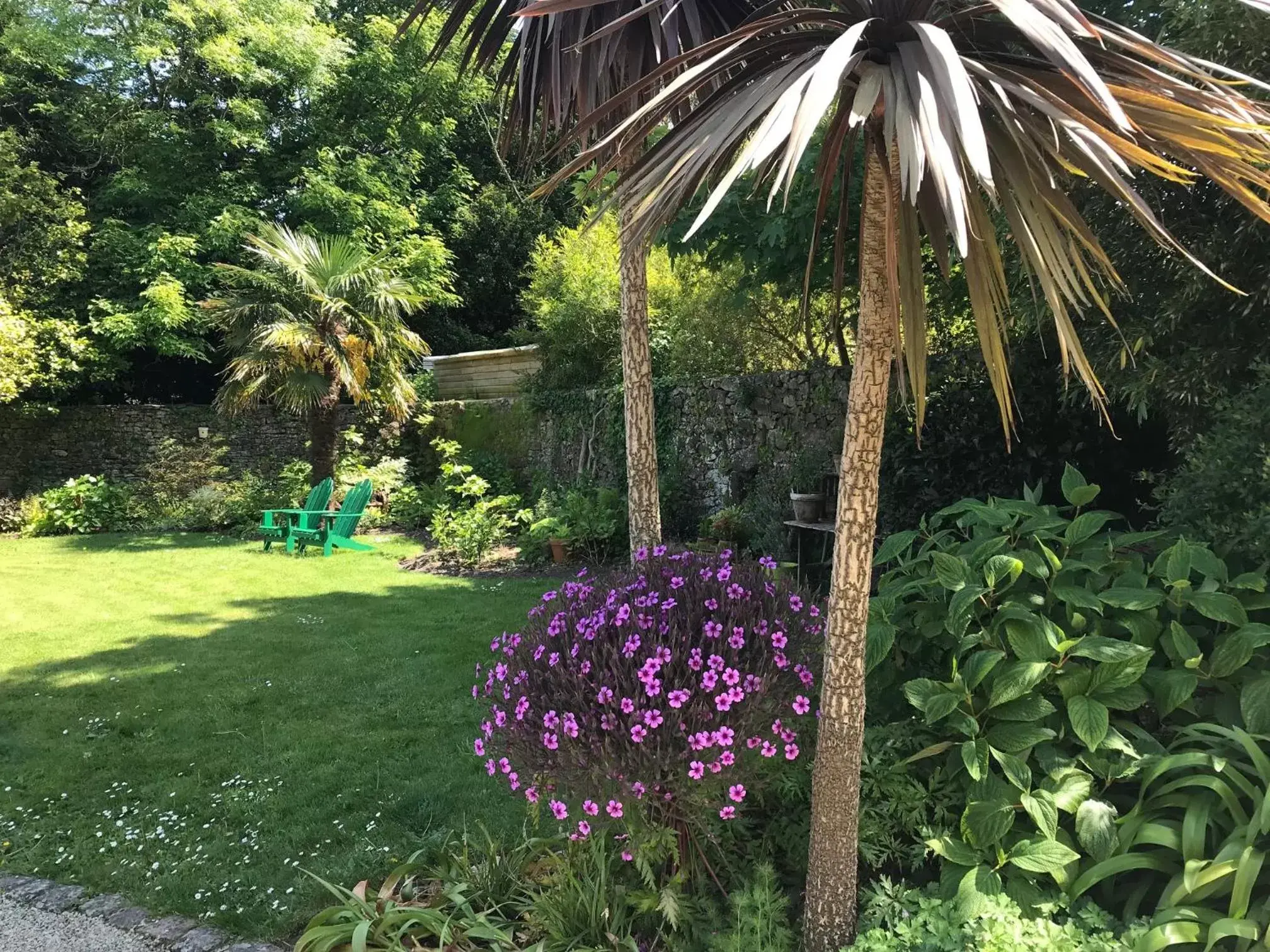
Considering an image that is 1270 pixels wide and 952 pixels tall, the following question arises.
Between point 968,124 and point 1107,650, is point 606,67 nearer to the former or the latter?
point 968,124

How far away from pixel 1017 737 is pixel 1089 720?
0.17m

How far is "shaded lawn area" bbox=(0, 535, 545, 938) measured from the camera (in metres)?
2.77

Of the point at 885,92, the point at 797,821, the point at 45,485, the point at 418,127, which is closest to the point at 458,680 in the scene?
the point at 797,821

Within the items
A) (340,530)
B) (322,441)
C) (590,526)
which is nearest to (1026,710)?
(590,526)

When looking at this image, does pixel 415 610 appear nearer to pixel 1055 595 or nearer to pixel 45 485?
pixel 1055 595

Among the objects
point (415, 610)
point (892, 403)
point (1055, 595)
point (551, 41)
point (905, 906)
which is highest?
point (551, 41)

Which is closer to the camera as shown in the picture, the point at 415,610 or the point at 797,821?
the point at 797,821

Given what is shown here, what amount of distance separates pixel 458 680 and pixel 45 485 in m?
11.7

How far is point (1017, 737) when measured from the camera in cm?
200

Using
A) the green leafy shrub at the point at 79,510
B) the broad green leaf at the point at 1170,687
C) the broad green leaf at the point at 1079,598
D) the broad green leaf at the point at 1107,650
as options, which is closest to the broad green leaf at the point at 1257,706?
the broad green leaf at the point at 1170,687

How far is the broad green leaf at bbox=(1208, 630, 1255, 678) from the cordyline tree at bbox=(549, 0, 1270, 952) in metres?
0.86

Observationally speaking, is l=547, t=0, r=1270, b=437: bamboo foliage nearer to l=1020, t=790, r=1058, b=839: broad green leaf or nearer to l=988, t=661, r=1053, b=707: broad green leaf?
l=988, t=661, r=1053, b=707: broad green leaf

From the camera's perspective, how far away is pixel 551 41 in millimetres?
3084

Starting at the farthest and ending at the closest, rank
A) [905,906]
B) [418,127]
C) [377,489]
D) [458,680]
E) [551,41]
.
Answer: [418,127], [377,489], [458,680], [551,41], [905,906]
